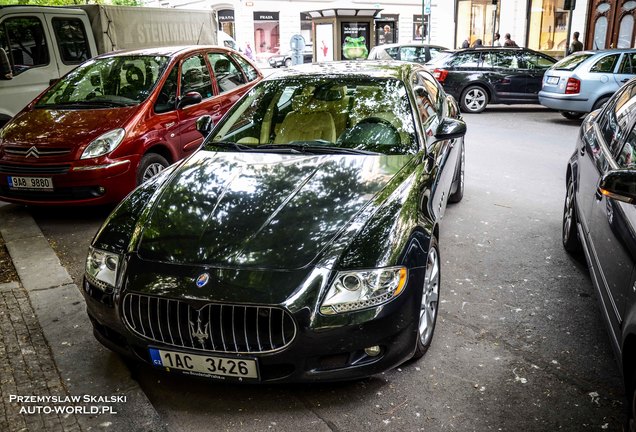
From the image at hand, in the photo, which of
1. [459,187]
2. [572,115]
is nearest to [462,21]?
[572,115]

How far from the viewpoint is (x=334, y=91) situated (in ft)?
15.0

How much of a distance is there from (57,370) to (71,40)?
8.38m

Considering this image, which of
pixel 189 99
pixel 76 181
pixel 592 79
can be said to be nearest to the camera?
pixel 76 181

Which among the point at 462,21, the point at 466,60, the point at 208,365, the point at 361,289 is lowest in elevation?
the point at 208,365

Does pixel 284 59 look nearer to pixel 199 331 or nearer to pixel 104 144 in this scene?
pixel 104 144

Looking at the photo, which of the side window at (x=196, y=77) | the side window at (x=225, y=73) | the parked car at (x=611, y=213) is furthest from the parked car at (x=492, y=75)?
the parked car at (x=611, y=213)

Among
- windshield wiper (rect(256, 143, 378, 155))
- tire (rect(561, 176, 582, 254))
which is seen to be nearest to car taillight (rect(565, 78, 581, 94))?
tire (rect(561, 176, 582, 254))

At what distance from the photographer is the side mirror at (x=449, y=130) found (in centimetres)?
436

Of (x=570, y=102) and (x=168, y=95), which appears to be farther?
(x=570, y=102)

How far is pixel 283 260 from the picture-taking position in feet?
9.82

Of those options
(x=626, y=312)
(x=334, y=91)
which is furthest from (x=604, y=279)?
(x=334, y=91)

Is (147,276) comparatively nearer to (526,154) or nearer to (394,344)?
(394,344)

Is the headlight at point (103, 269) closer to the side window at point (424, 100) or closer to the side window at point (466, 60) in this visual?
the side window at point (424, 100)

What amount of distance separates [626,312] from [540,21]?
78.5 feet
